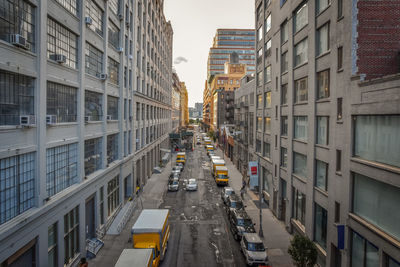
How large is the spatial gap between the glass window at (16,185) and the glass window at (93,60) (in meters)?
9.46

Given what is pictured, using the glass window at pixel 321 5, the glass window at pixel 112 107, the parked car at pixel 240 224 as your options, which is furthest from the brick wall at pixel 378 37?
the glass window at pixel 112 107

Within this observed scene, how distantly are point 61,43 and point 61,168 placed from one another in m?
7.53

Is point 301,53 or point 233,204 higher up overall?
point 301,53

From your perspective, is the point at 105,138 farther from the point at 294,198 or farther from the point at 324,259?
the point at 324,259

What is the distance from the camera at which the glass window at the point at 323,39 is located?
18.1 metres

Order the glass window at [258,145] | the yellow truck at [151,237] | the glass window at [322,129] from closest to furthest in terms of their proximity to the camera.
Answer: the yellow truck at [151,237] < the glass window at [322,129] < the glass window at [258,145]

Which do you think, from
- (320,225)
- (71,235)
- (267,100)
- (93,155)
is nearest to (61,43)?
(93,155)

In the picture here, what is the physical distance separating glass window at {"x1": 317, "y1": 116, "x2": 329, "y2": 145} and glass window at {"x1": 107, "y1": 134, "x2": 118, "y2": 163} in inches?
724

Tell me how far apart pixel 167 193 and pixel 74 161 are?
66.3 feet

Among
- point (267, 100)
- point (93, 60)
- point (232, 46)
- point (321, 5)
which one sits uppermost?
point (232, 46)

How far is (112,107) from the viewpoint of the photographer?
86.0 feet

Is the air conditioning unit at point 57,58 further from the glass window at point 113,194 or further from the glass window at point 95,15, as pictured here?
the glass window at point 113,194

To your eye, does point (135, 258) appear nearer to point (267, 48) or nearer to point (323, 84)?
point (323, 84)

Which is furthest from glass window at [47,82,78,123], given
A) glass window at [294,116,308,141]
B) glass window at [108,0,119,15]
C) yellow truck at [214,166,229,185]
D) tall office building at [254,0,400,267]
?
yellow truck at [214,166,229,185]
